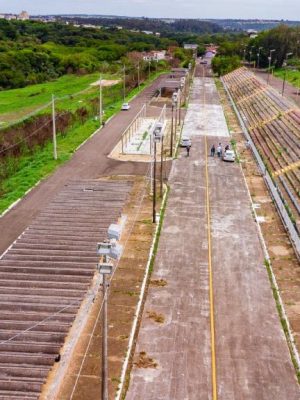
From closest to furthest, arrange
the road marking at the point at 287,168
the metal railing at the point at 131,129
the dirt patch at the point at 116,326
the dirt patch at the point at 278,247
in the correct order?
the dirt patch at the point at 116,326
the dirt patch at the point at 278,247
the road marking at the point at 287,168
the metal railing at the point at 131,129

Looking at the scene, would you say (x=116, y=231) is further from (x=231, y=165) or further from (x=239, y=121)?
(x=239, y=121)

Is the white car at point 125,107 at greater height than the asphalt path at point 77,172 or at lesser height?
greater

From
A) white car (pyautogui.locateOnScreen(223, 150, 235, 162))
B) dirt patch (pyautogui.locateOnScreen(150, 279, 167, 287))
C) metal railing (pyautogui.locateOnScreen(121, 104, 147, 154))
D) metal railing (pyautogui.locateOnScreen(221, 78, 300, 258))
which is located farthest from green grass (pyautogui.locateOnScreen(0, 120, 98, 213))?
metal railing (pyautogui.locateOnScreen(221, 78, 300, 258))

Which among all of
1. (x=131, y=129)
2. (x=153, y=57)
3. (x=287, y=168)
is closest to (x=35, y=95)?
(x=131, y=129)

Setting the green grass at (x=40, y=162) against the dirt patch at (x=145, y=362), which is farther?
the green grass at (x=40, y=162)

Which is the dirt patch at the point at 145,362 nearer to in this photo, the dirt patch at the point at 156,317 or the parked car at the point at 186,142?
the dirt patch at the point at 156,317

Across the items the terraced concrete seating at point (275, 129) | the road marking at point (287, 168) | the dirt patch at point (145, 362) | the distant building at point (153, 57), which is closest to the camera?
the dirt patch at point (145, 362)

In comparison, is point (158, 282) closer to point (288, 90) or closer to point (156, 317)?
point (156, 317)

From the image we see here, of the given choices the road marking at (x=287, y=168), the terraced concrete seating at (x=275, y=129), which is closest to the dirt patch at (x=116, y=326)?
the terraced concrete seating at (x=275, y=129)
